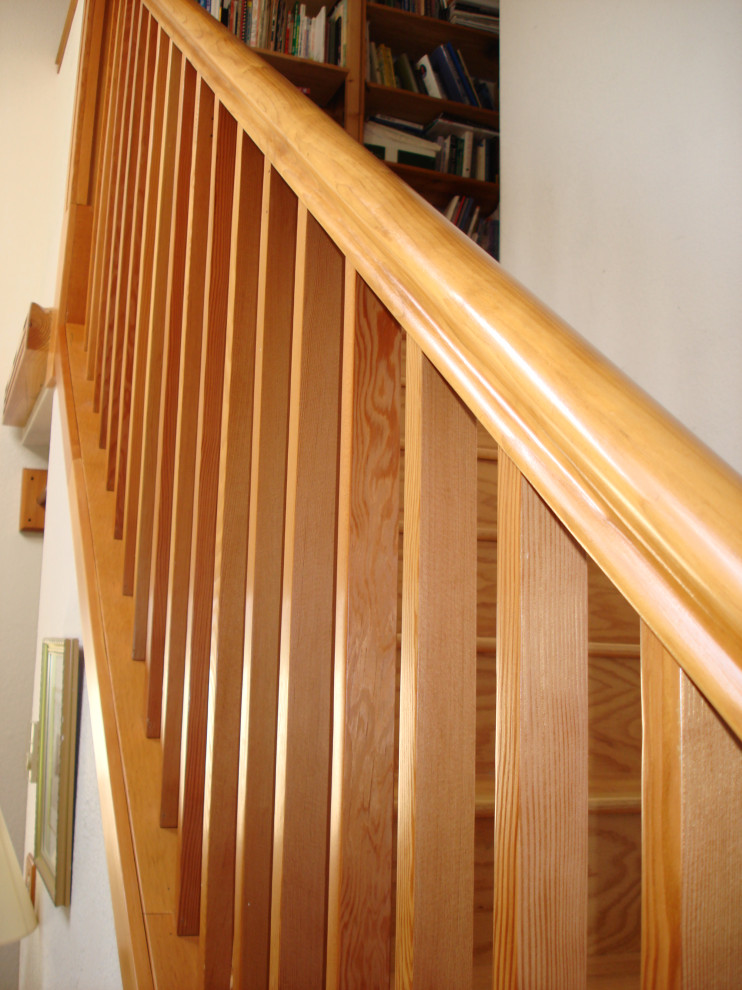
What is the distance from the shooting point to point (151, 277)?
1227mm

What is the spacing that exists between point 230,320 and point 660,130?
125 centimetres

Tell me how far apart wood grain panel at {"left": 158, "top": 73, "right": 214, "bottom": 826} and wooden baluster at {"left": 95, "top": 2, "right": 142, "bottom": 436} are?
18.4 inches

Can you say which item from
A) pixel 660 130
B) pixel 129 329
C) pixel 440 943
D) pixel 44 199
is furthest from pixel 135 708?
pixel 44 199

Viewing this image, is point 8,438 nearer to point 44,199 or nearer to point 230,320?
point 44,199

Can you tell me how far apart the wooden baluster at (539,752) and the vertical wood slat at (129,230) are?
105 centimetres

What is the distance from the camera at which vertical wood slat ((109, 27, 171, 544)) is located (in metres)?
1.23

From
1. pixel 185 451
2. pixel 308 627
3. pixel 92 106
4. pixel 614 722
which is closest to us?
pixel 308 627

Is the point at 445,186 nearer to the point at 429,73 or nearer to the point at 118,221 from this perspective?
the point at 429,73

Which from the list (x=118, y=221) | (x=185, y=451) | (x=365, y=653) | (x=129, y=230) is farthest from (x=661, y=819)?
(x=118, y=221)

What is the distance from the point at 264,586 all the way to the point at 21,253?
8.73ft

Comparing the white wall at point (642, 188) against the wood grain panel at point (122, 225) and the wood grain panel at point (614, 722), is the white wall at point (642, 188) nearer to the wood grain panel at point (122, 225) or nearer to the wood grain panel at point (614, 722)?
the wood grain panel at point (614, 722)

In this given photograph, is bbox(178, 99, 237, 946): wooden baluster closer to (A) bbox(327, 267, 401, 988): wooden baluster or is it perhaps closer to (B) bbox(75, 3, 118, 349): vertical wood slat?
(A) bbox(327, 267, 401, 988): wooden baluster

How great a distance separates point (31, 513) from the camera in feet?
9.03

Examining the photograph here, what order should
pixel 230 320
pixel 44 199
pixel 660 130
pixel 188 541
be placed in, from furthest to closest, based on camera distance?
1. pixel 44 199
2. pixel 660 130
3. pixel 188 541
4. pixel 230 320
